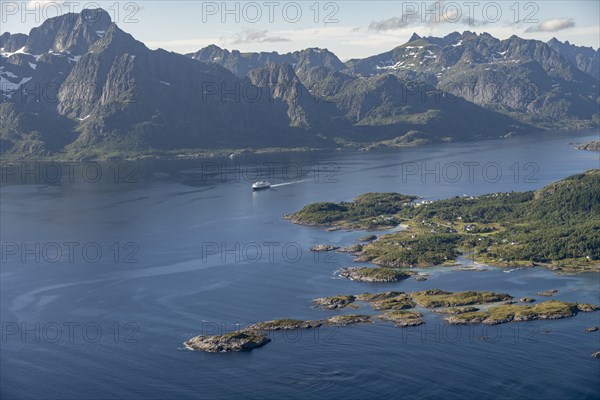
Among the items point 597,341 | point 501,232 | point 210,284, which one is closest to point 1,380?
point 210,284

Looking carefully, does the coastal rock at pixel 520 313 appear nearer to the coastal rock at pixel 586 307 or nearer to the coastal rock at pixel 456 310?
the coastal rock at pixel 586 307

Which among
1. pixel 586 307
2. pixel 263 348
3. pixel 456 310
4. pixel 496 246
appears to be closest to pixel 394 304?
pixel 456 310

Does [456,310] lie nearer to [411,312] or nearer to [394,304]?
[411,312]

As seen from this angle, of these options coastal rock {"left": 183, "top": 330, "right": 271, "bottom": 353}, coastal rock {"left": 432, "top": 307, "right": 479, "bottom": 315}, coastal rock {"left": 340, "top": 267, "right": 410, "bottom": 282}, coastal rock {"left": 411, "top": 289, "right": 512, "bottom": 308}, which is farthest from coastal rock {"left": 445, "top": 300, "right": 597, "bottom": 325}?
coastal rock {"left": 183, "top": 330, "right": 271, "bottom": 353}

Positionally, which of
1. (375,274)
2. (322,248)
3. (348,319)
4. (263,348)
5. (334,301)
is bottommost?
(263,348)

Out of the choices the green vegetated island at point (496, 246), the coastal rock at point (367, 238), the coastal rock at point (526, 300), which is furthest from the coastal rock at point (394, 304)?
the coastal rock at point (367, 238)

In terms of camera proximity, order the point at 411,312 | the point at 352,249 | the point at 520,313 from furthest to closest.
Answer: the point at 352,249 → the point at 411,312 → the point at 520,313
